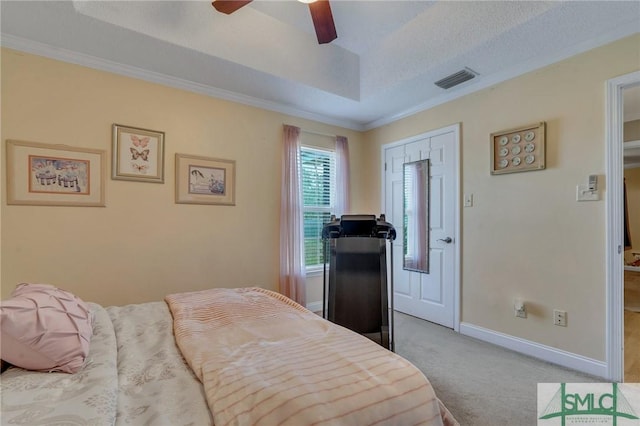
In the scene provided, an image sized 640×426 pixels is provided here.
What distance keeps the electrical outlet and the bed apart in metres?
1.99

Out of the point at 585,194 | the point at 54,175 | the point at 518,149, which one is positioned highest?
the point at 518,149

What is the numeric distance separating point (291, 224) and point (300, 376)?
2587 mm

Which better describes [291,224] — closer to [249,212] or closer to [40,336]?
[249,212]

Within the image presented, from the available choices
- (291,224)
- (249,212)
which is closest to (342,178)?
(291,224)

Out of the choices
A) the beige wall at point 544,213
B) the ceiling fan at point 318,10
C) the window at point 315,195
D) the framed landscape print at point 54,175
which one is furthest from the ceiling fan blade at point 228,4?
the beige wall at point 544,213

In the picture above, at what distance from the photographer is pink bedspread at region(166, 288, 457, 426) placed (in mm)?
850

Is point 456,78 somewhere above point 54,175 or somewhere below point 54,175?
above

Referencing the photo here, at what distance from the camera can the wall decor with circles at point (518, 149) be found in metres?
2.58

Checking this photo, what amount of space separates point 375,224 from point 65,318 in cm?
Answer: 209

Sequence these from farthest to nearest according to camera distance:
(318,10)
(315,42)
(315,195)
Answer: (315,195) < (315,42) < (318,10)

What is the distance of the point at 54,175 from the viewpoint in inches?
94.0

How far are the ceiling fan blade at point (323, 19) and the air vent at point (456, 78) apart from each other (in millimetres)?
1320

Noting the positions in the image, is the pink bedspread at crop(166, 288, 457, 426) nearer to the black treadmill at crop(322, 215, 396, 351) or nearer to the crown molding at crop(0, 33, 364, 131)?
the black treadmill at crop(322, 215, 396, 351)

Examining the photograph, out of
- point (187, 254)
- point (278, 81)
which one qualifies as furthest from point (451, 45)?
point (187, 254)
